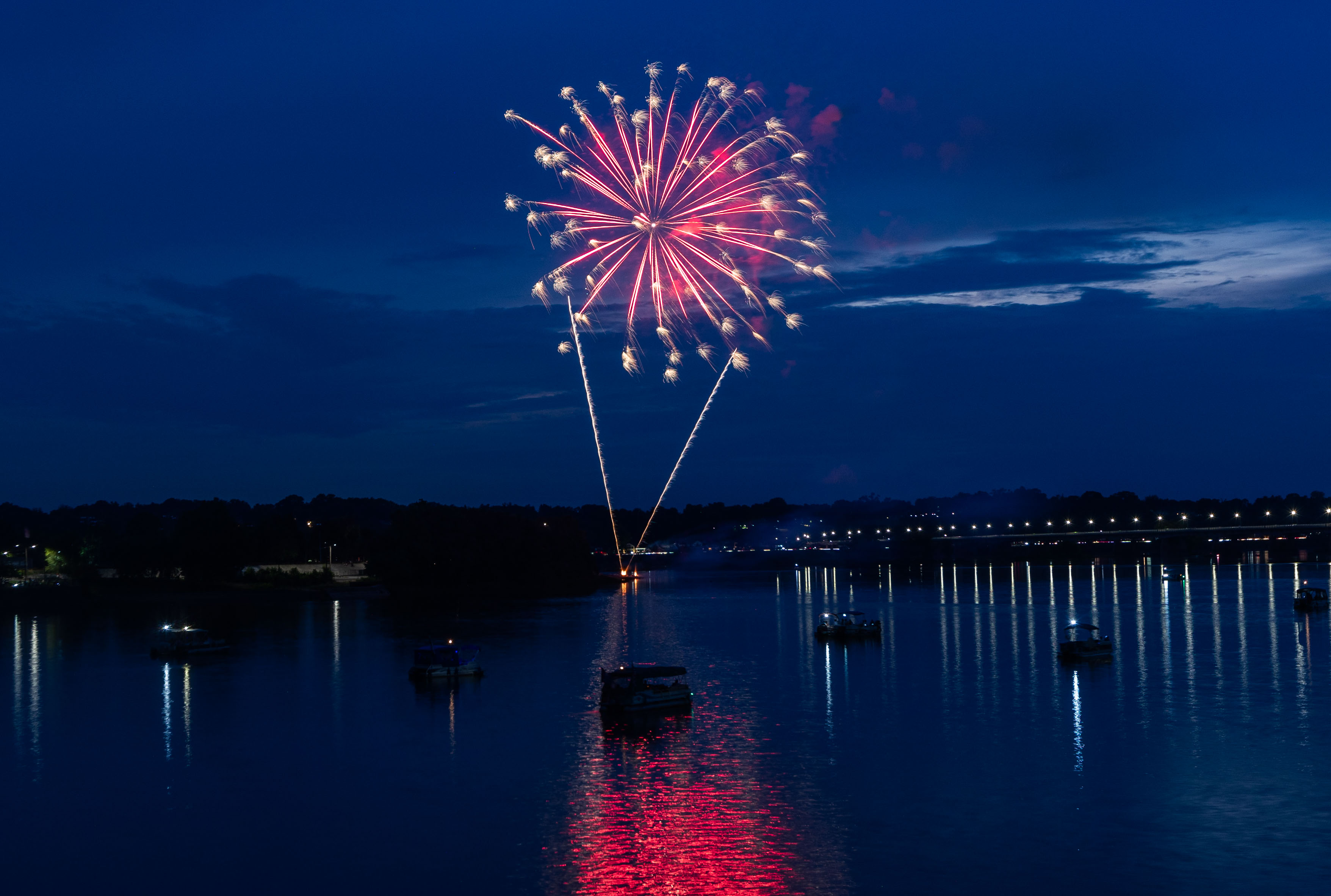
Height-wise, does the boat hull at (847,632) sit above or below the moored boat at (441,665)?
below

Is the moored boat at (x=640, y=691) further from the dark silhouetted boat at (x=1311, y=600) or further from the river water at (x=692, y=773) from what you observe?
the dark silhouetted boat at (x=1311, y=600)

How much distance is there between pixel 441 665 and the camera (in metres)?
62.5

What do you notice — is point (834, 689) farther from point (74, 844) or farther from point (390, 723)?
point (74, 844)

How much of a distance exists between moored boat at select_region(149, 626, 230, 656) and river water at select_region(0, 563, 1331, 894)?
1942mm

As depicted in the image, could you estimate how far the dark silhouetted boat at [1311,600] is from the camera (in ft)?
332

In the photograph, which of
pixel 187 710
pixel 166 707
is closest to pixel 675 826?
pixel 187 710

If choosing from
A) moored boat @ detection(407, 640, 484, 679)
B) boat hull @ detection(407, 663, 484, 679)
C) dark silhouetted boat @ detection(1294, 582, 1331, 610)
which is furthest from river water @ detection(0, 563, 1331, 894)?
dark silhouetted boat @ detection(1294, 582, 1331, 610)

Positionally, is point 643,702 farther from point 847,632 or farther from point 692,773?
point 847,632

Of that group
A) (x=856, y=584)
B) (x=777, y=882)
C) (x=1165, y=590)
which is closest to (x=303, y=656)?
(x=777, y=882)

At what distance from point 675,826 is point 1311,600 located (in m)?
88.4

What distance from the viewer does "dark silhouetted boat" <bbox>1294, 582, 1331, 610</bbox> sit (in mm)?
101250

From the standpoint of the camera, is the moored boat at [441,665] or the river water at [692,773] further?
the moored boat at [441,665]

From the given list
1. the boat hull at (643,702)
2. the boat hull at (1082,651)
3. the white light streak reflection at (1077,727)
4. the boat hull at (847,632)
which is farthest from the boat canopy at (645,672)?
the boat hull at (847,632)

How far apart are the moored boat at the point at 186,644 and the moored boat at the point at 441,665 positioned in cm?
1953
